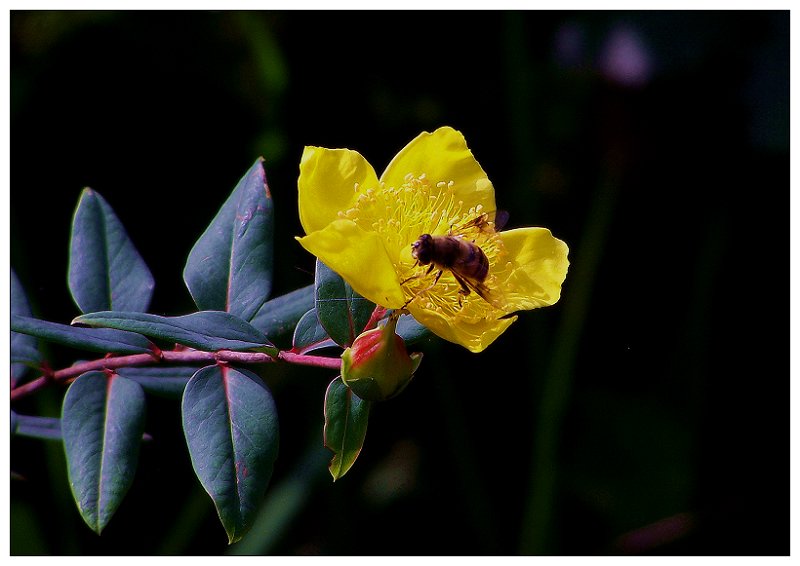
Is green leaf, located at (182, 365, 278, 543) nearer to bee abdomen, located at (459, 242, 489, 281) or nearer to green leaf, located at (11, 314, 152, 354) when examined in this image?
green leaf, located at (11, 314, 152, 354)

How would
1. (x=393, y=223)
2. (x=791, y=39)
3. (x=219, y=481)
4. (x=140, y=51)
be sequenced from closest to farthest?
(x=219, y=481)
(x=393, y=223)
(x=791, y=39)
(x=140, y=51)

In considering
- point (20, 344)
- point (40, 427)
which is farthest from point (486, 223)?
point (40, 427)

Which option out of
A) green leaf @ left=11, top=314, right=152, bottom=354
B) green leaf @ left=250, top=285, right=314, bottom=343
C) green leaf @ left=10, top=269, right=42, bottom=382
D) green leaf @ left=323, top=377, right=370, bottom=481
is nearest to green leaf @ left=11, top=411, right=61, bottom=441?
green leaf @ left=10, top=269, right=42, bottom=382

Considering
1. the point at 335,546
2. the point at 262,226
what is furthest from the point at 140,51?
the point at 335,546

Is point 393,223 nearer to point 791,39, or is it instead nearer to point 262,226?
point 262,226

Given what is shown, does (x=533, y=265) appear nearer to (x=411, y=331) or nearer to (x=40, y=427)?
(x=411, y=331)

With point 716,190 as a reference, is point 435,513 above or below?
below
